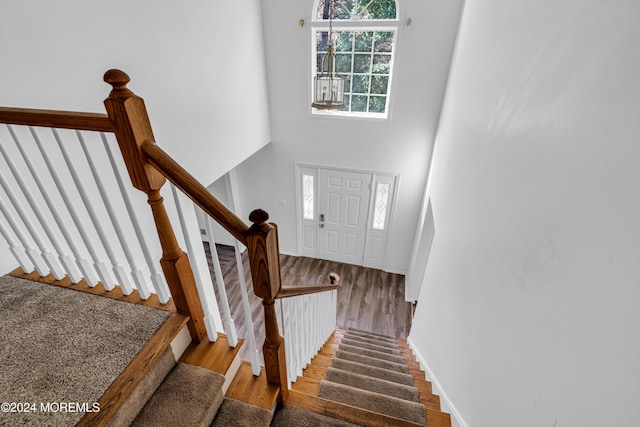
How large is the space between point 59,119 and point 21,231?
0.76 metres

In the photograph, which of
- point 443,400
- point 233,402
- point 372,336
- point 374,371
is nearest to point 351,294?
point 372,336

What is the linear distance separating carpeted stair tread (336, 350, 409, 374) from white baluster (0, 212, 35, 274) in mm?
2332

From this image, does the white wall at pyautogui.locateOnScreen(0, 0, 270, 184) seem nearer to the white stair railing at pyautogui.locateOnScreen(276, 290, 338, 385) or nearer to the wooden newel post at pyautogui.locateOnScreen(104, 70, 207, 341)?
the wooden newel post at pyautogui.locateOnScreen(104, 70, 207, 341)

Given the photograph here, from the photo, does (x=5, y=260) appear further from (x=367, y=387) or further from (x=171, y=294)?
(x=367, y=387)

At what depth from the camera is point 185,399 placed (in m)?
1.15

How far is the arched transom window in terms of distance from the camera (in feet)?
12.9

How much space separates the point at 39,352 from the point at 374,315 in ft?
13.0

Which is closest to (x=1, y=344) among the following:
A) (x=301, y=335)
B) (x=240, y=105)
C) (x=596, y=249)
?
(x=301, y=335)

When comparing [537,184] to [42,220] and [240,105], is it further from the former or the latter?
[240,105]

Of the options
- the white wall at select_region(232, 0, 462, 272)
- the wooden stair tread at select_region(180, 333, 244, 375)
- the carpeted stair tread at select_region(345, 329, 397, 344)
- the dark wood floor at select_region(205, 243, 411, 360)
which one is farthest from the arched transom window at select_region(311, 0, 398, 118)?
the wooden stair tread at select_region(180, 333, 244, 375)

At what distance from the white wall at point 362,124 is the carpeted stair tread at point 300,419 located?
3753 millimetres

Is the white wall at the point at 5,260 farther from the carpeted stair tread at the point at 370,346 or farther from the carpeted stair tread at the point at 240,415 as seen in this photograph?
the carpeted stair tread at the point at 370,346

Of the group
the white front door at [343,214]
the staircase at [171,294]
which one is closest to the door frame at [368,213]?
the white front door at [343,214]

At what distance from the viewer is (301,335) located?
1.77 metres
